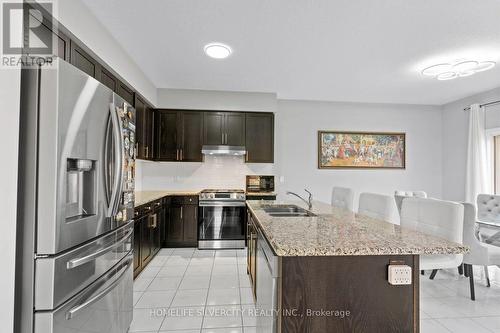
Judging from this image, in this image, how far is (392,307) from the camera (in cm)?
123

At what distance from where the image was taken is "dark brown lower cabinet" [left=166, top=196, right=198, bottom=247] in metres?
4.07

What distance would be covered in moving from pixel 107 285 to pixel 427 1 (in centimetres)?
312

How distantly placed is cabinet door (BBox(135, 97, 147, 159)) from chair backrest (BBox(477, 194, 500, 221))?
15.1 feet

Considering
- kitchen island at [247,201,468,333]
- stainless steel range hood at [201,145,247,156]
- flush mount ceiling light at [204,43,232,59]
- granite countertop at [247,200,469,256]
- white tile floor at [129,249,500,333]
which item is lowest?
white tile floor at [129,249,500,333]

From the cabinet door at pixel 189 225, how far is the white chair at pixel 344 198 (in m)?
2.20

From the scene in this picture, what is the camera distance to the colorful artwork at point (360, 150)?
16.4ft

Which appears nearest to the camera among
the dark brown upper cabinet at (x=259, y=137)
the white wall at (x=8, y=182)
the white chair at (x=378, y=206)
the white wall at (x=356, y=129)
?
the white wall at (x=8, y=182)

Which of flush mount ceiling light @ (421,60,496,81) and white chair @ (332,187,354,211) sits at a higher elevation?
flush mount ceiling light @ (421,60,496,81)

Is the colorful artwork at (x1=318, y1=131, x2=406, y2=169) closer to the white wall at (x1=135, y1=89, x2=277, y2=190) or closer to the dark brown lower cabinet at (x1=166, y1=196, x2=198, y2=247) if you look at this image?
the white wall at (x1=135, y1=89, x2=277, y2=190)

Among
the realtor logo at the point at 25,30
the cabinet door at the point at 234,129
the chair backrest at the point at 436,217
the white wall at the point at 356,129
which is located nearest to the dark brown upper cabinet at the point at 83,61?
the realtor logo at the point at 25,30

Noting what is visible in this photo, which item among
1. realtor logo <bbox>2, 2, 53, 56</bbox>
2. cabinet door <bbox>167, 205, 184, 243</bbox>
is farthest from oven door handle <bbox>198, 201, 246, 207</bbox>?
realtor logo <bbox>2, 2, 53, 56</bbox>

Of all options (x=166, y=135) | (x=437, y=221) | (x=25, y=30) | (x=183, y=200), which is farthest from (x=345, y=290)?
(x=166, y=135)

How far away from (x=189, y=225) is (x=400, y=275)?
337cm

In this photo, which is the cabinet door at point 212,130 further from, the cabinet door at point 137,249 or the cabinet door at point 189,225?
the cabinet door at point 137,249
